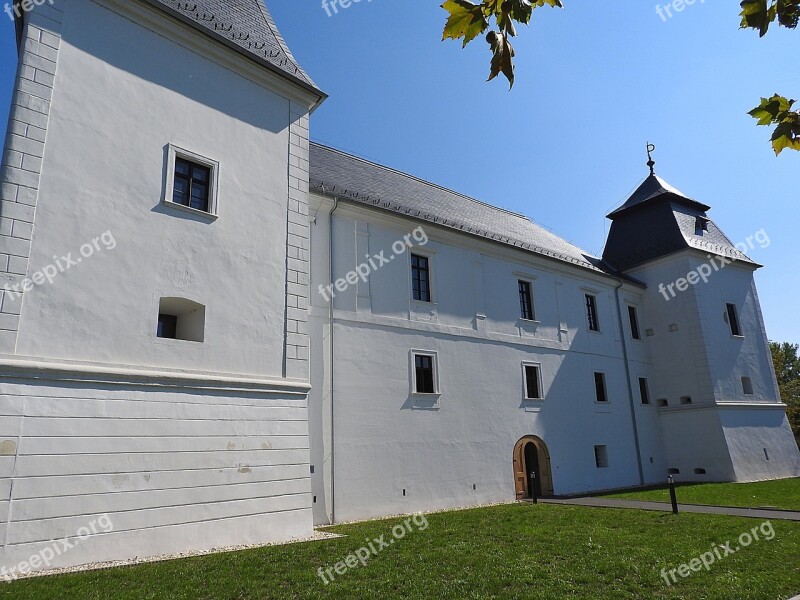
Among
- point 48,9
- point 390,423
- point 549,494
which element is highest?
point 48,9

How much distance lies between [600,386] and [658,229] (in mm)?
8748

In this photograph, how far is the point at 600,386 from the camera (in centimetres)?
2161

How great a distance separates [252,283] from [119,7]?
549cm

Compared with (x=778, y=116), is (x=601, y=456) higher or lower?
lower

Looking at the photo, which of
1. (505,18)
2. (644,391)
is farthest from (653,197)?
(505,18)

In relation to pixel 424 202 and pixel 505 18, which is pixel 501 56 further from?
pixel 424 202

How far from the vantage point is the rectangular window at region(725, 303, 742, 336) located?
24719mm

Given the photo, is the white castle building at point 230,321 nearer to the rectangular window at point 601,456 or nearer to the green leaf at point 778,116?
the rectangular window at point 601,456

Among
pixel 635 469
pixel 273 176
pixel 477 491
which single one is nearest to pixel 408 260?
pixel 273 176

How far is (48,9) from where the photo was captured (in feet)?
30.4

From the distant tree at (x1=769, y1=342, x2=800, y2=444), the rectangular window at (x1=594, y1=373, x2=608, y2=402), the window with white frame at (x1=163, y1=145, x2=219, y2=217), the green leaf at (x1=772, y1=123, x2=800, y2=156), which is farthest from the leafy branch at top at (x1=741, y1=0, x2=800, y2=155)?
the distant tree at (x1=769, y1=342, x2=800, y2=444)

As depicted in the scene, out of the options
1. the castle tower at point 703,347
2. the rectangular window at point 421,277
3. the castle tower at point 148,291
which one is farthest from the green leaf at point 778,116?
the castle tower at point 703,347

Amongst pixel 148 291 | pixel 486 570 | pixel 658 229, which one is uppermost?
pixel 658 229

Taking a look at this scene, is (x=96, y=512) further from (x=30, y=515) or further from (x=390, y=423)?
(x=390, y=423)
